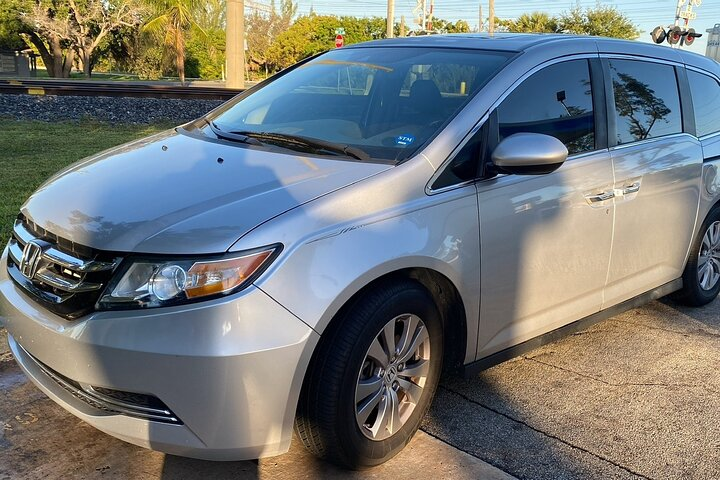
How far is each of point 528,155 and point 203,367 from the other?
5.38ft

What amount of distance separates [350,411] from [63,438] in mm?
1347

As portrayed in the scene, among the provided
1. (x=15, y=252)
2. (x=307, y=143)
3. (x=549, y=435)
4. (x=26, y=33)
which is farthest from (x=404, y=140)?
(x=26, y=33)

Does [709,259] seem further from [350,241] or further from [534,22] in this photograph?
[534,22]

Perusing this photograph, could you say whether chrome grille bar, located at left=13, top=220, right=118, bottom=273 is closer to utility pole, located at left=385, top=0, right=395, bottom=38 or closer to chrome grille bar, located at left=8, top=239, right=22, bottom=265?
chrome grille bar, located at left=8, top=239, right=22, bottom=265

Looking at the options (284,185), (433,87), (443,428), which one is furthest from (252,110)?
(443,428)

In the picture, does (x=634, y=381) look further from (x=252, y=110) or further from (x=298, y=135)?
(x=252, y=110)

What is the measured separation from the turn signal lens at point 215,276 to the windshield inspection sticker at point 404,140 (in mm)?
1048

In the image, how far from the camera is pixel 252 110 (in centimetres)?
387

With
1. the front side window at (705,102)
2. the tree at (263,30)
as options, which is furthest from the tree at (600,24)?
the front side window at (705,102)

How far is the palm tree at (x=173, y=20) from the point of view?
3186 centimetres

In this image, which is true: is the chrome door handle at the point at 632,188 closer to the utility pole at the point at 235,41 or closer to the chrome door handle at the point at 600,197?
the chrome door handle at the point at 600,197

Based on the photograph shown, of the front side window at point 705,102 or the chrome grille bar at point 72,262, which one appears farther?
the front side window at point 705,102

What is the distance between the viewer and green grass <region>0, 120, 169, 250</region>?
6.69m

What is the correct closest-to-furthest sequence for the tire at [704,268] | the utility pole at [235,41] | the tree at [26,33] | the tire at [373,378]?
the tire at [373,378], the tire at [704,268], the utility pole at [235,41], the tree at [26,33]
